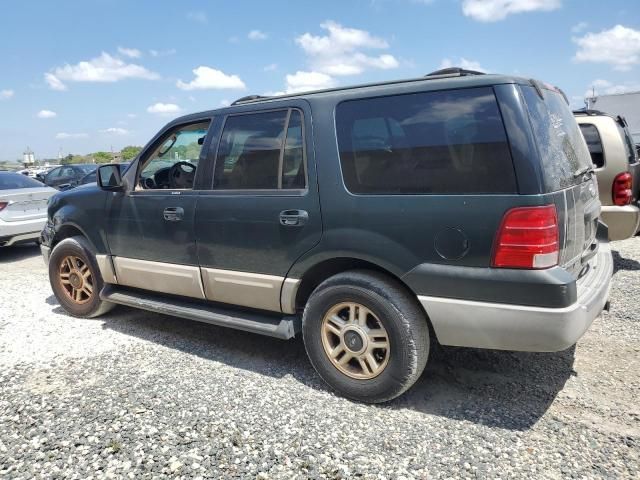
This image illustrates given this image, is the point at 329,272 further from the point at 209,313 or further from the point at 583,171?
the point at 583,171

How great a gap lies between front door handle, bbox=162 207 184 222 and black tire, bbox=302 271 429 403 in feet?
4.47

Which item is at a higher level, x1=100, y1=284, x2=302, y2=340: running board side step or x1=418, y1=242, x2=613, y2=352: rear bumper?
x1=418, y1=242, x2=613, y2=352: rear bumper

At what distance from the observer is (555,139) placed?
2814 millimetres

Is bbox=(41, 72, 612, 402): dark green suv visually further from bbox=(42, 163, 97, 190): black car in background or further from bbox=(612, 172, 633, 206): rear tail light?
bbox=(42, 163, 97, 190): black car in background

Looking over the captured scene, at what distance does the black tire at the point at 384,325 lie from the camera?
2877 mm

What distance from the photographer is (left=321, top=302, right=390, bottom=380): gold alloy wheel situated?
3025mm

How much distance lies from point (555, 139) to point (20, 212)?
828cm

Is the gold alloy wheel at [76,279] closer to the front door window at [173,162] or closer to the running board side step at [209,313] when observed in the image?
the running board side step at [209,313]

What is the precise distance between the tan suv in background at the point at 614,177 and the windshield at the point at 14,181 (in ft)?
29.7

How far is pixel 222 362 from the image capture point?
12.5 feet

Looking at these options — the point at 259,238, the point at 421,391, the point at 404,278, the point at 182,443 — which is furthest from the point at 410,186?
the point at 182,443

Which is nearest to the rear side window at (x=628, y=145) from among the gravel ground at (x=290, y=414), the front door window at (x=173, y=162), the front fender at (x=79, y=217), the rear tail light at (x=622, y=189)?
the rear tail light at (x=622, y=189)

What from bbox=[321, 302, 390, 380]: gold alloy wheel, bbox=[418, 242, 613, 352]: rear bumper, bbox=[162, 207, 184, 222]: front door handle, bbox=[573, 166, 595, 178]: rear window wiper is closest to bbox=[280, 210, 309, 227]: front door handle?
bbox=[321, 302, 390, 380]: gold alloy wheel

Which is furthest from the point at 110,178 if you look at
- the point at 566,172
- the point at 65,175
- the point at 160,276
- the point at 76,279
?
the point at 65,175
